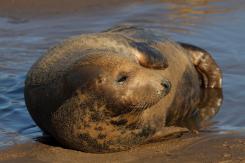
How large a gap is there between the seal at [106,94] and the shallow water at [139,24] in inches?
16.7

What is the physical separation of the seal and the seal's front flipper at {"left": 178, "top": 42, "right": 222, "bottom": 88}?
0.76 m

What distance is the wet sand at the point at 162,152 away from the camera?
5.33m

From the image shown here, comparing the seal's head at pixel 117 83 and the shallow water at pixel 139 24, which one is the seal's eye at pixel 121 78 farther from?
the shallow water at pixel 139 24

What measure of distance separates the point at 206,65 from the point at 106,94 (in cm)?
221

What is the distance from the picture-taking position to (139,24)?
10.0 meters

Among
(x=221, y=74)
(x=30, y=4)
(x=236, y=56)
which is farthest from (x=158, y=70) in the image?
(x=30, y=4)

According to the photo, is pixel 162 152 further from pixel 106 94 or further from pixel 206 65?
pixel 206 65

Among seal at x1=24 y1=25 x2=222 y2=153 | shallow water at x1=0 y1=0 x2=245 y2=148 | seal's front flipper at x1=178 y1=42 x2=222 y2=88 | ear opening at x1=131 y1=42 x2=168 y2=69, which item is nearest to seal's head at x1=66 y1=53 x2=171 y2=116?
seal at x1=24 y1=25 x2=222 y2=153

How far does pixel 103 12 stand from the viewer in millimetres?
10930

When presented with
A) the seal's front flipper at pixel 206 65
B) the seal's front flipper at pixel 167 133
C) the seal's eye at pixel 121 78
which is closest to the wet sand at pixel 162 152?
the seal's front flipper at pixel 167 133

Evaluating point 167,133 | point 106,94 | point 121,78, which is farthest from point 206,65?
point 106,94

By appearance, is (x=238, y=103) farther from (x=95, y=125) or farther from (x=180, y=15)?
(x=180, y=15)

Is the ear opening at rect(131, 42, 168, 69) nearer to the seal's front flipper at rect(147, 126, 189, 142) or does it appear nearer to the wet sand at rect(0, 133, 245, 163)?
the seal's front flipper at rect(147, 126, 189, 142)

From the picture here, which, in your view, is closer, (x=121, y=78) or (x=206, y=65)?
(x=121, y=78)
